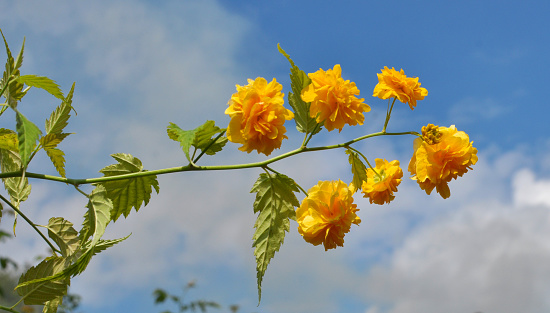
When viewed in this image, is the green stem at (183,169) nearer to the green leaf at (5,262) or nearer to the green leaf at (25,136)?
the green leaf at (25,136)

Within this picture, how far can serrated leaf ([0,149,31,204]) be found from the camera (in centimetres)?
131

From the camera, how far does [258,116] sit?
4.23ft

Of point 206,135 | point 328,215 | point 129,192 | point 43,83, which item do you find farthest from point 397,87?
point 43,83

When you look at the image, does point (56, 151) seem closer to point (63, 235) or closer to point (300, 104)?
point (63, 235)

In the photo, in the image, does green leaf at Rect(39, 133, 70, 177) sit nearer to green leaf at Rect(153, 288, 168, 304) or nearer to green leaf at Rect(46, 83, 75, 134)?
green leaf at Rect(46, 83, 75, 134)

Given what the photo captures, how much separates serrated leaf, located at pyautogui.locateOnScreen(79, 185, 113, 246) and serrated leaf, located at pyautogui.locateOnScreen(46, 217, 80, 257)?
0.33 feet

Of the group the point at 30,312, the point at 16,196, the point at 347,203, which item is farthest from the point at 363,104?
the point at 30,312

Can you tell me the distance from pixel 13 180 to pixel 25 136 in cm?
58

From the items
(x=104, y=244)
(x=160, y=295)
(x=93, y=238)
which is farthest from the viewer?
(x=160, y=295)

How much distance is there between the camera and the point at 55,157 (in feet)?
4.41

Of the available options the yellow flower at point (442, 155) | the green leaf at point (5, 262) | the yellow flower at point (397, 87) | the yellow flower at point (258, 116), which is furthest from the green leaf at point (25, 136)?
the green leaf at point (5, 262)

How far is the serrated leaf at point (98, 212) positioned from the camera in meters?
1.14

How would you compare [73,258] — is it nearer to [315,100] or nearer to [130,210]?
[130,210]

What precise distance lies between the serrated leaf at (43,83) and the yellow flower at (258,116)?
1.34 ft
